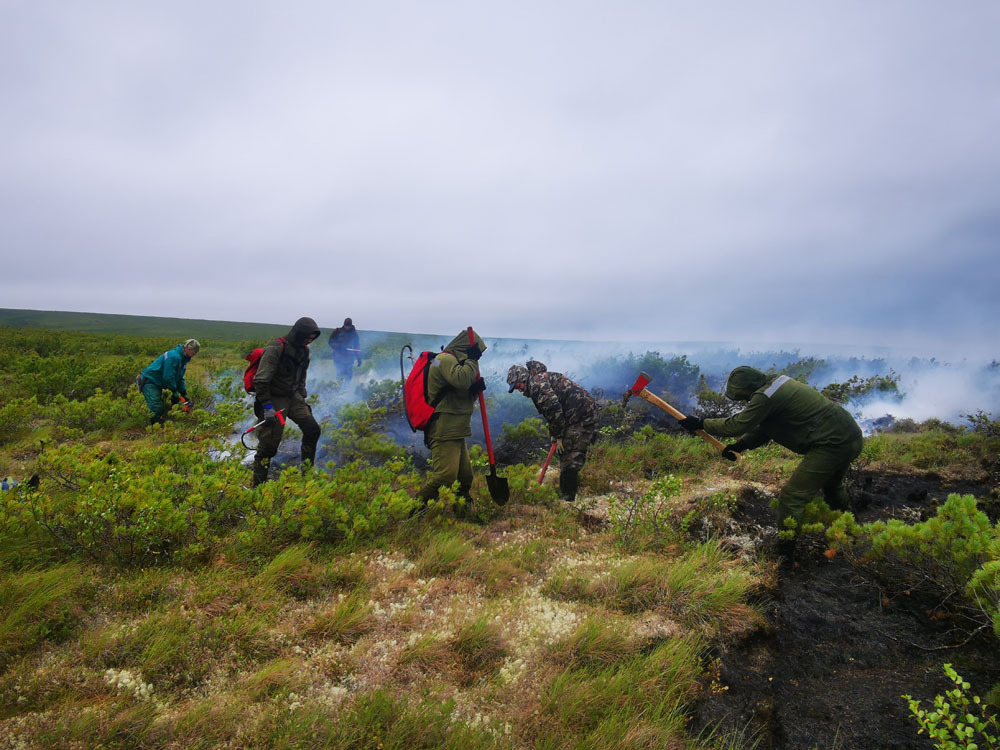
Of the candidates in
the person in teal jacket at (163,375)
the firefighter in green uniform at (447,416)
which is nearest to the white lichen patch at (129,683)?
the firefighter in green uniform at (447,416)

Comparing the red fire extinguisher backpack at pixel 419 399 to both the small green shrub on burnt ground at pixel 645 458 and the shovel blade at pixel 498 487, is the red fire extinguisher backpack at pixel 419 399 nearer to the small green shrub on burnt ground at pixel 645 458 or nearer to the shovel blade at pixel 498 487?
the shovel blade at pixel 498 487

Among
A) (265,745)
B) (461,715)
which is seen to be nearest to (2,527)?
(265,745)

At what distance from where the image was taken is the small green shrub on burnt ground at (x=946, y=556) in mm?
2846

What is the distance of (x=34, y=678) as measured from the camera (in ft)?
7.45

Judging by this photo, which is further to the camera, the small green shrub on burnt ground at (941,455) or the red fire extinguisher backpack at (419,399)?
the small green shrub on burnt ground at (941,455)

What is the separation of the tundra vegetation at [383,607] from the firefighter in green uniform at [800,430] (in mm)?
278

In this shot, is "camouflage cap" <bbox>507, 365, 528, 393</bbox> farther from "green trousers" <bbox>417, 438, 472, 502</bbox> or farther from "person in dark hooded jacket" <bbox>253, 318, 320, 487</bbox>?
"person in dark hooded jacket" <bbox>253, 318, 320, 487</bbox>

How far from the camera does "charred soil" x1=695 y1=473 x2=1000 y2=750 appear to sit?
8.63 ft

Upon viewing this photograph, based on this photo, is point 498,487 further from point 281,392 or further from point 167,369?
point 167,369

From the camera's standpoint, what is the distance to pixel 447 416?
5.24m

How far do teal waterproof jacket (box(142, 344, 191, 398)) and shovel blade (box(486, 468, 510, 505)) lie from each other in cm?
549

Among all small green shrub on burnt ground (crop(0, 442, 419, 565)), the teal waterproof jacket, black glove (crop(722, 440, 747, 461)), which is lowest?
small green shrub on burnt ground (crop(0, 442, 419, 565))

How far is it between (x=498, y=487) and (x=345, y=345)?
712cm

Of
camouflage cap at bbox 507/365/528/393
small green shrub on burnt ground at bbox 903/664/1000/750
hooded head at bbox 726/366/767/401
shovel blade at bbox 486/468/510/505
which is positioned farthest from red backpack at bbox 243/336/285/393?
small green shrub on burnt ground at bbox 903/664/1000/750
